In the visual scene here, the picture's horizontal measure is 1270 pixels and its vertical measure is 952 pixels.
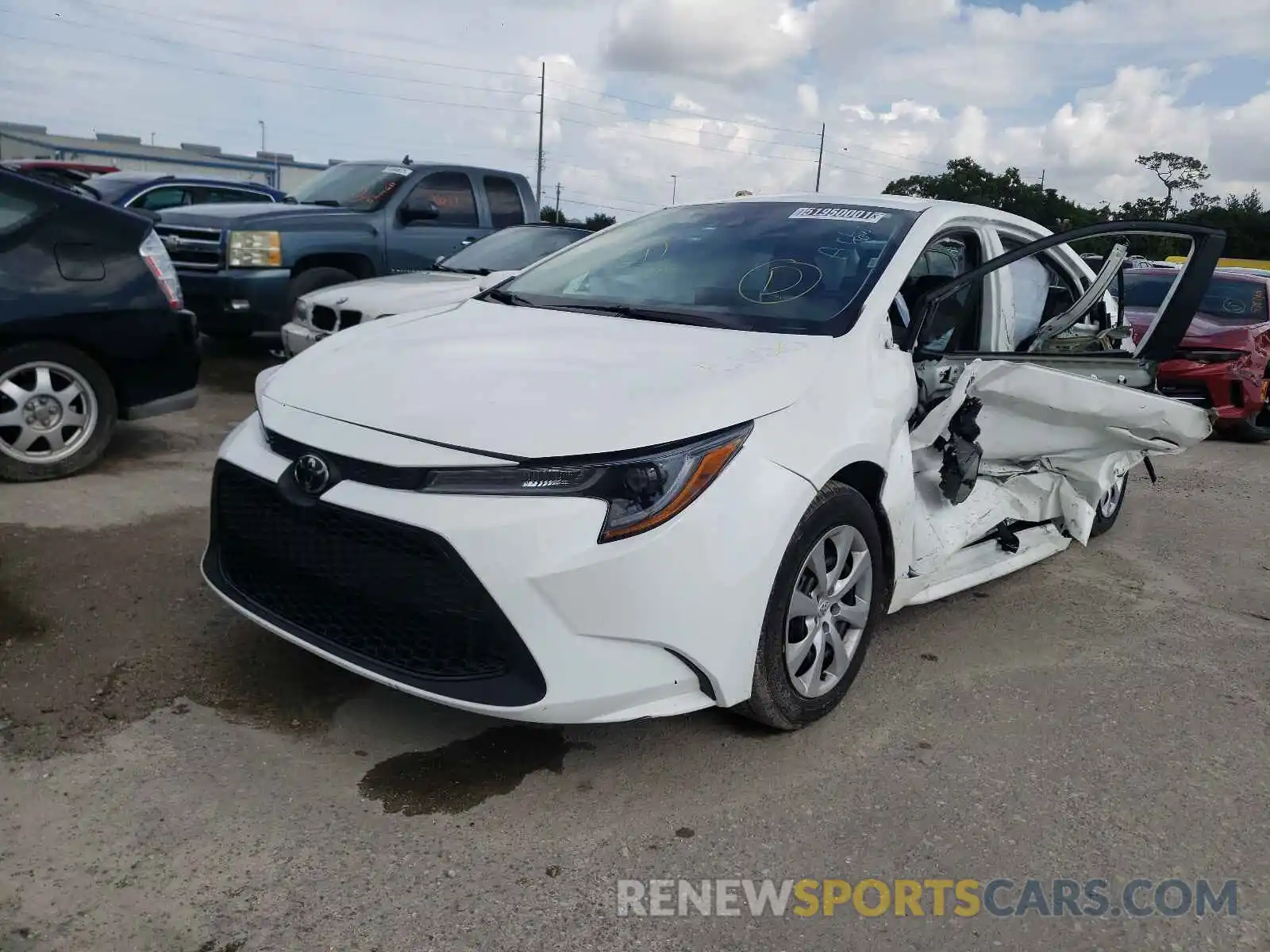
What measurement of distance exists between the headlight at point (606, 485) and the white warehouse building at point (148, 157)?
52166mm

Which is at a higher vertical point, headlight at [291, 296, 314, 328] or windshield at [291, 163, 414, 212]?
windshield at [291, 163, 414, 212]

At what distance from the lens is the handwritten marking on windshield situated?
11.7 ft

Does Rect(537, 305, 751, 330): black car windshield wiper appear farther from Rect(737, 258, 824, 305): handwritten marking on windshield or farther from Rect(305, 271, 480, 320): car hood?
Rect(305, 271, 480, 320): car hood

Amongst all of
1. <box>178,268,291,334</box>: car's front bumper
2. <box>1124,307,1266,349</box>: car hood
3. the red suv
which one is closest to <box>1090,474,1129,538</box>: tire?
the red suv

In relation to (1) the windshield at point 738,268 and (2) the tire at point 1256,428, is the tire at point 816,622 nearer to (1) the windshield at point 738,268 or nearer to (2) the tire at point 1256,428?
(1) the windshield at point 738,268

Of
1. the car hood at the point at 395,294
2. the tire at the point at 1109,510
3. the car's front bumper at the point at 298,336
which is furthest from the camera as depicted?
the car's front bumper at the point at 298,336

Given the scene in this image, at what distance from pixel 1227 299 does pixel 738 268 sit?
753cm

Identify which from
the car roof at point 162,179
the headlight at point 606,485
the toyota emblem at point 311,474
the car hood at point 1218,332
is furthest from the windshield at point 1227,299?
the car roof at point 162,179

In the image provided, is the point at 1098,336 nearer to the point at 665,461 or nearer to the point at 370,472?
the point at 665,461

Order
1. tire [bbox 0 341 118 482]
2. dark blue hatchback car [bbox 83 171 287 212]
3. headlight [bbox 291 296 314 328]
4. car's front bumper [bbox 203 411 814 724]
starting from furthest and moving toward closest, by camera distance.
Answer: dark blue hatchback car [bbox 83 171 287 212], headlight [bbox 291 296 314 328], tire [bbox 0 341 118 482], car's front bumper [bbox 203 411 814 724]

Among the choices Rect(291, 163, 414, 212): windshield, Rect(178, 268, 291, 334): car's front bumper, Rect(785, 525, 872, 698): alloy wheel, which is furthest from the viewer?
Rect(291, 163, 414, 212): windshield

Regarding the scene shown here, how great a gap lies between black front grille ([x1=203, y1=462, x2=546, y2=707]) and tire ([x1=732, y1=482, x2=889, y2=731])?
2.31 ft

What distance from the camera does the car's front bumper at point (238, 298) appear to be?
26.3ft

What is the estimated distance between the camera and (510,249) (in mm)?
8352
